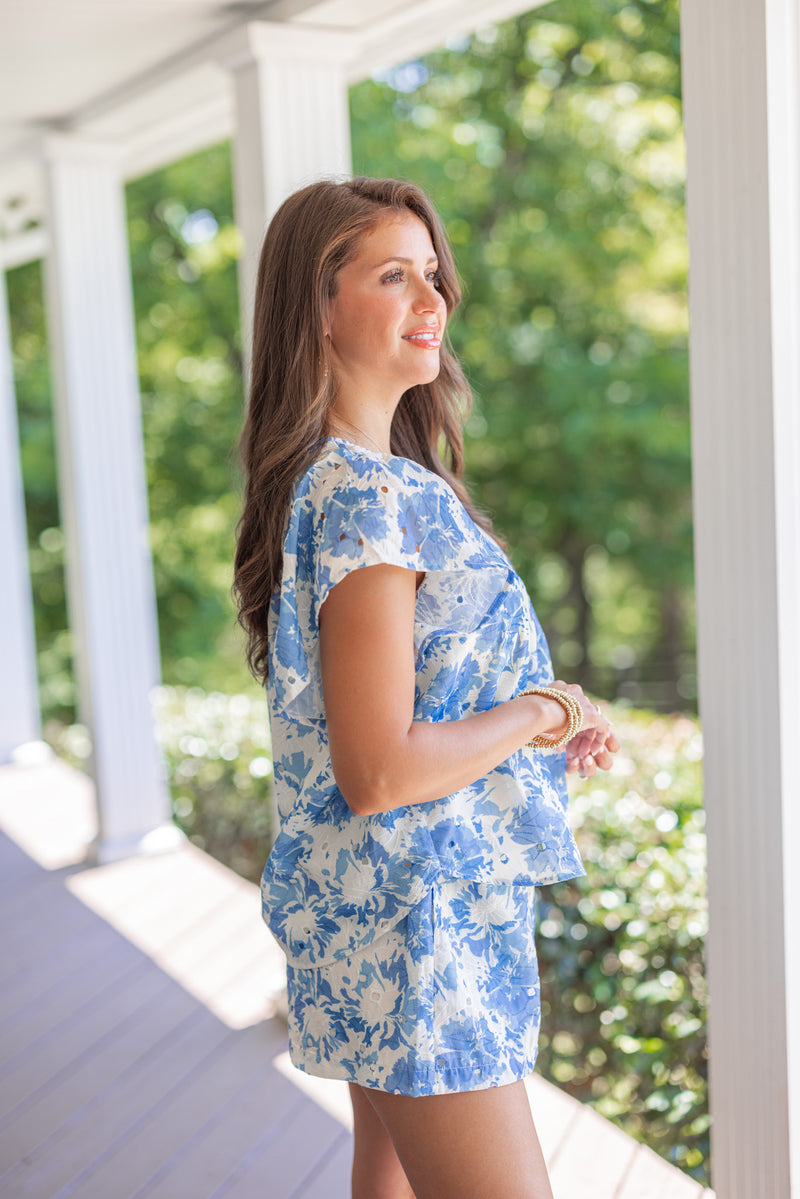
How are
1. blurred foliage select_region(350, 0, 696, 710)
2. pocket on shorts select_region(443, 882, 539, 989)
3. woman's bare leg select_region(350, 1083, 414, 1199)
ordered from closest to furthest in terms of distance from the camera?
pocket on shorts select_region(443, 882, 539, 989)
woman's bare leg select_region(350, 1083, 414, 1199)
blurred foliage select_region(350, 0, 696, 710)

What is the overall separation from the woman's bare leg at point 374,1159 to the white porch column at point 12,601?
5.09 metres

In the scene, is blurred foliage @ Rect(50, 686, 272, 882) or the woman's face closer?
the woman's face

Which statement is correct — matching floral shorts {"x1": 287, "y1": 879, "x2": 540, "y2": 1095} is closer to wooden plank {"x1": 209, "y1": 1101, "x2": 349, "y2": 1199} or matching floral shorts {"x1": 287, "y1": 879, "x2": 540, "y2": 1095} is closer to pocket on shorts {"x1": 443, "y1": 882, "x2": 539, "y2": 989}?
pocket on shorts {"x1": 443, "y1": 882, "x2": 539, "y2": 989}

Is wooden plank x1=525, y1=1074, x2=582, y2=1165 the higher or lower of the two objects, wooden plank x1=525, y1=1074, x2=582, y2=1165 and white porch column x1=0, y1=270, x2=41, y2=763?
the lower

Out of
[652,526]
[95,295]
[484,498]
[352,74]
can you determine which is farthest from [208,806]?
[652,526]

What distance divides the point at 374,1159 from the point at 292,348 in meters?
1.16

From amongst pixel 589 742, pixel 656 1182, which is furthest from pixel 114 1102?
pixel 589 742

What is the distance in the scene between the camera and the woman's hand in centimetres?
152

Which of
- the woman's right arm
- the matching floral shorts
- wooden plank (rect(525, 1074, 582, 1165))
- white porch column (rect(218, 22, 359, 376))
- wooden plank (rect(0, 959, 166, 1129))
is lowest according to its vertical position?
wooden plank (rect(0, 959, 166, 1129))

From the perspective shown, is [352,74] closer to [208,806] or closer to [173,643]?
[208,806]

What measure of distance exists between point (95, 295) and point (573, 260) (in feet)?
19.7

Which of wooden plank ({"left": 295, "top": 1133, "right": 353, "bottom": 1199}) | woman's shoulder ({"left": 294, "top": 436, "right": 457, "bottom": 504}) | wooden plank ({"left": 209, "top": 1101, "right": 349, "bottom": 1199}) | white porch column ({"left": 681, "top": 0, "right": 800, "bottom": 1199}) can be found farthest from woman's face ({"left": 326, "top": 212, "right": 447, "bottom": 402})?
wooden plank ({"left": 209, "top": 1101, "right": 349, "bottom": 1199})

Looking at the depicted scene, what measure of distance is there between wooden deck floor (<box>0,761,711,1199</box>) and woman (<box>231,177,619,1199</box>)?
1273 millimetres

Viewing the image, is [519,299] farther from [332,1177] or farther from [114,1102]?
[332,1177]
